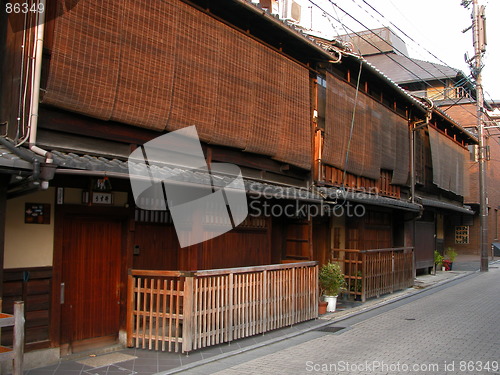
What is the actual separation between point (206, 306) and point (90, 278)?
A: 6.77 ft

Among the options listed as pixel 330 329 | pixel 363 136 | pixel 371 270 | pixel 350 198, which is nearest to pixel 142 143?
pixel 330 329

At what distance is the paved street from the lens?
6.90 metres

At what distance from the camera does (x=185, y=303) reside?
7.38 meters

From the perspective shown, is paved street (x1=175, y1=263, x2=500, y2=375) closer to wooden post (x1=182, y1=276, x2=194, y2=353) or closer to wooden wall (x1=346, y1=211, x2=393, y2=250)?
wooden post (x1=182, y1=276, x2=194, y2=353)

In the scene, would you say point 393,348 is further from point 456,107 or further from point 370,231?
point 456,107

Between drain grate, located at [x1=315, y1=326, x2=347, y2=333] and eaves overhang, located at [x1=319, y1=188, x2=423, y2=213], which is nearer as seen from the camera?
drain grate, located at [x1=315, y1=326, x2=347, y2=333]

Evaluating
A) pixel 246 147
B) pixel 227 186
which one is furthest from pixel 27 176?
pixel 246 147

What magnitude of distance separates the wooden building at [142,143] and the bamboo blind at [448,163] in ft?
31.0

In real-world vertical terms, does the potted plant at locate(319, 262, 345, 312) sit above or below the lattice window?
below

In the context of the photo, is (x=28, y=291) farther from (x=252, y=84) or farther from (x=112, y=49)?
(x=252, y=84)

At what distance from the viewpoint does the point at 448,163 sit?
22.4 m

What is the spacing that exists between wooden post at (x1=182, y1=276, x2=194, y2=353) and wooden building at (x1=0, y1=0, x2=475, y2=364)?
2 centimetres

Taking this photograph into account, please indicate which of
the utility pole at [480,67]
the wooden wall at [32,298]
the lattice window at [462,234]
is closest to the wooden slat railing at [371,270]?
the wooden wall at [32,298]

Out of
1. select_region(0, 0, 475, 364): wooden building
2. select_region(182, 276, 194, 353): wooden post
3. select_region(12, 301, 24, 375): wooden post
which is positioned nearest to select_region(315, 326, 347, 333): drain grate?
select_region(0, 0, 475, 364): wooden building
